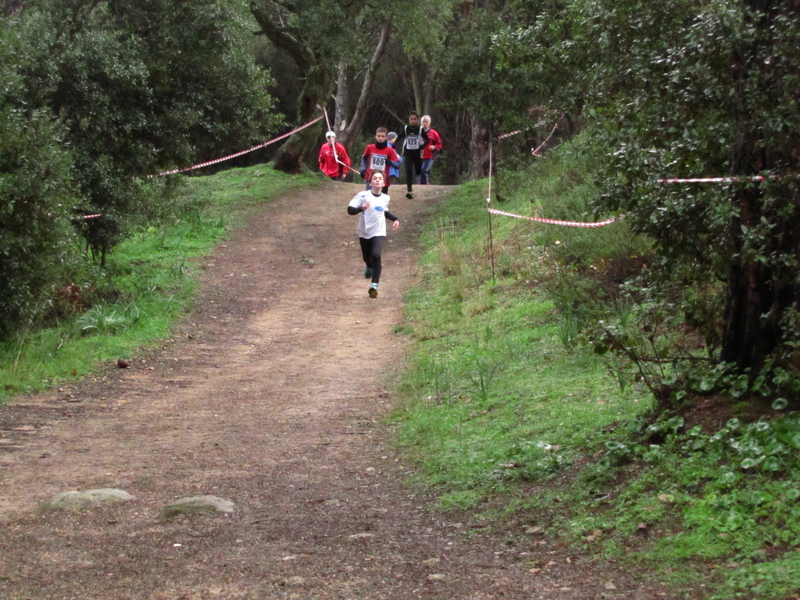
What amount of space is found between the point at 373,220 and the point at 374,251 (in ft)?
1.50

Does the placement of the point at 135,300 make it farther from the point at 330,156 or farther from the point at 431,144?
the point at 431,144

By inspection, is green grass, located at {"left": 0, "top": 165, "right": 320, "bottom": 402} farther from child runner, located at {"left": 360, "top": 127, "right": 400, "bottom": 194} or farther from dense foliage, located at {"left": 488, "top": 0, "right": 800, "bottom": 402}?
dense foliage, located at {"left": 488, "top": 0, "right": 800, "bottom": 402}

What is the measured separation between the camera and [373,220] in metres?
12.6

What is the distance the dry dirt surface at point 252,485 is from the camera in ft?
14.8

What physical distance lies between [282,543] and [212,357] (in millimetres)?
5637

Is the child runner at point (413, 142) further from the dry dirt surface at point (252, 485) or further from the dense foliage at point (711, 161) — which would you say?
the dense foliage at point (711, 161)

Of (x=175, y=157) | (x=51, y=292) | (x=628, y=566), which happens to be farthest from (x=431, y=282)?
(x=628, y=566)

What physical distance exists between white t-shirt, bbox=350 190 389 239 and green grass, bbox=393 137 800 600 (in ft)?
4.04

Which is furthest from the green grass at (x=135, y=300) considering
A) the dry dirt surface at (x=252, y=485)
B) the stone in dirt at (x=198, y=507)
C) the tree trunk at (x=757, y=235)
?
the tree trunk at (x=757, y=235)

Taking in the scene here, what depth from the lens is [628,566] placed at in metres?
4.41

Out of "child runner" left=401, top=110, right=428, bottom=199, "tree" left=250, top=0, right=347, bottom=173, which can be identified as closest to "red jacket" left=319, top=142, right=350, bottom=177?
"child runner" left=401, top=110, right=428, bottom=199

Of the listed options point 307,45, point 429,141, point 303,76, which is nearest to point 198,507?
point 429,141

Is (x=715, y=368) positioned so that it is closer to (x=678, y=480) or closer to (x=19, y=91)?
(x=678, y=480)

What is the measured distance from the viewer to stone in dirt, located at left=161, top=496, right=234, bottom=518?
18.4ft
